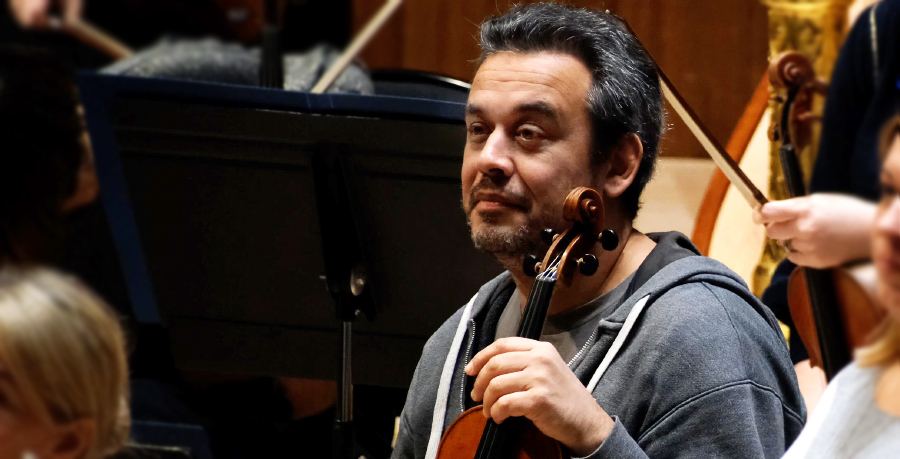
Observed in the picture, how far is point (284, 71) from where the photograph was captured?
1.42 feet

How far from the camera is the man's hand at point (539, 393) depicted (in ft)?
2.86

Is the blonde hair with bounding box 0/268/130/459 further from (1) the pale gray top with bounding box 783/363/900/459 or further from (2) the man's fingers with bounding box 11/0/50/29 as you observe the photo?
(1) the pale gray top with bounding box 783/363/900/459

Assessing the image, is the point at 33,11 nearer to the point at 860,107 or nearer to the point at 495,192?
the point at 860,107

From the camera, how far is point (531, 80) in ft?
3.72

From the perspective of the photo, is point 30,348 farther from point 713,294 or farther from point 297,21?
point 713,294

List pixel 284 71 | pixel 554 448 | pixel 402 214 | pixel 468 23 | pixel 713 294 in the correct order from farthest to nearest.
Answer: pixel 402 214 → pixel 713 294 → pixel 554 448 → pixel 468 23 → pixel 284 71

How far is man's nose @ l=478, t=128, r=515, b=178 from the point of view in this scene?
3.59 feet

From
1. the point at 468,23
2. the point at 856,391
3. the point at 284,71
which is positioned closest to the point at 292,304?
the point at 468,23

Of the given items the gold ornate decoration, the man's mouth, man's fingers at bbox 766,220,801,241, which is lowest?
the man's mouth

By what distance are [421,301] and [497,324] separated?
0.35ft

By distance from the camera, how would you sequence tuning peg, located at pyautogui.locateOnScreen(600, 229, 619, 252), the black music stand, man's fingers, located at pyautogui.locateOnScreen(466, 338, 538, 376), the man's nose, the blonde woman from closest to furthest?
the blonde woman, the black music stand, man's fingers, located at pyautogui.locateOnScreen(466, 338, 538, 376), tuning peg, located at pyautogui.locateOnScreen(600, 229, 619, 252), the man's nose

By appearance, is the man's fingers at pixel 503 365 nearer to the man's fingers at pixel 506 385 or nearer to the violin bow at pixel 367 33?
the man's fingers at pixel 506 385

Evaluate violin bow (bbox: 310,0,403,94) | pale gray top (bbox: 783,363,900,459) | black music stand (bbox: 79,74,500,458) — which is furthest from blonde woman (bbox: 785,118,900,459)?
black music stand (bbox: 79,74,500,458)

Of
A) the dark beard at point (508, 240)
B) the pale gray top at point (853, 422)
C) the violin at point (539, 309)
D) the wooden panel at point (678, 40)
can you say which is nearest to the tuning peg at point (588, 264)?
the violin at point (539, 309)
